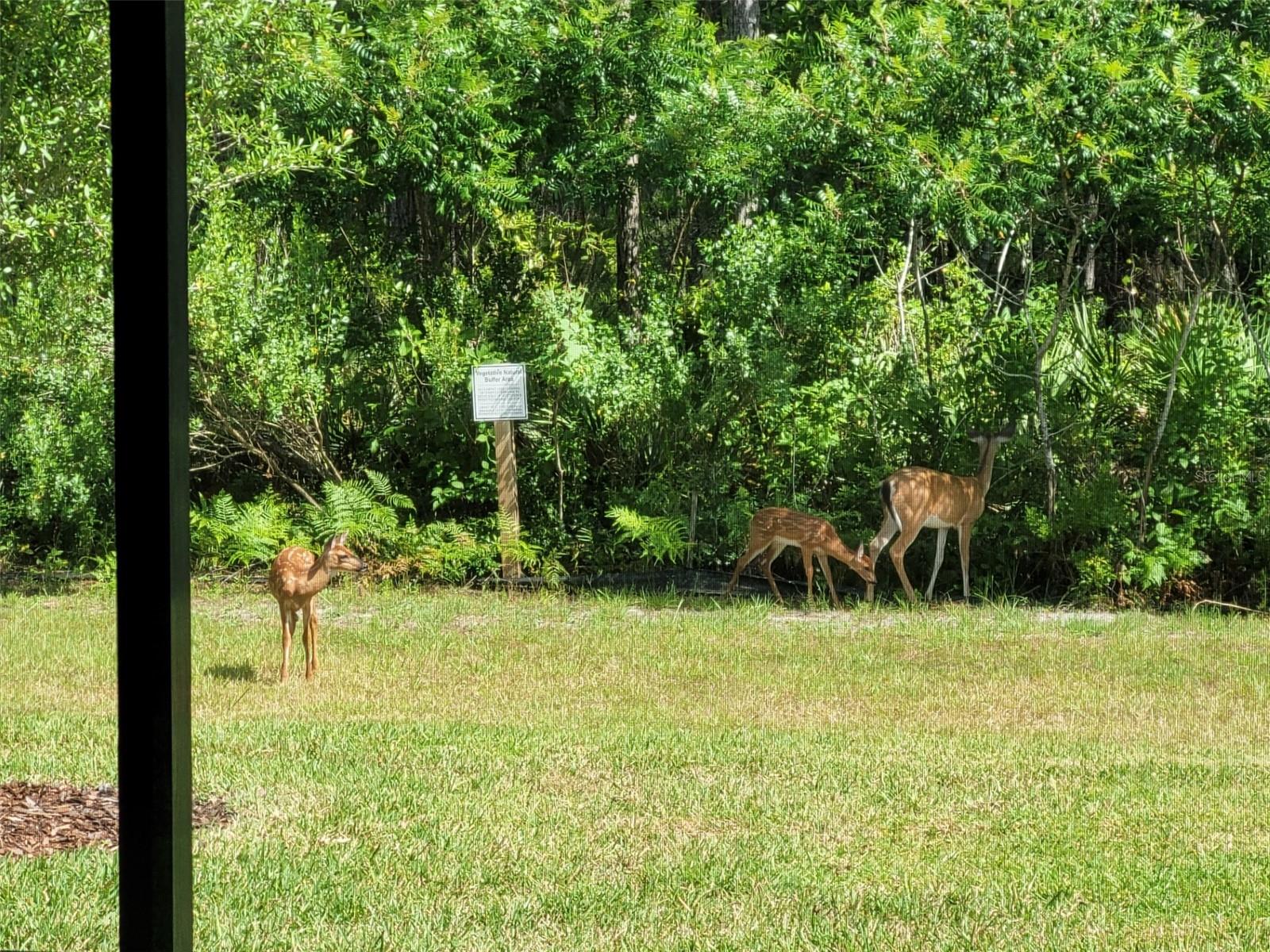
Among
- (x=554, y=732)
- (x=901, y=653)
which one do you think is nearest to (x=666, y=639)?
(x=901, y=653)

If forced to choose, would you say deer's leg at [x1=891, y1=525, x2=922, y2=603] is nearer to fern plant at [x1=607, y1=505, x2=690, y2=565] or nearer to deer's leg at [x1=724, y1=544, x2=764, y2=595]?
deer's leg at [x1=724, y1=544, x2=764, y2=595]

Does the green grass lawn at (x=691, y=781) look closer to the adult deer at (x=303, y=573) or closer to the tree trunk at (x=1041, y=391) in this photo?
the adult deer at (x=303, y=573)

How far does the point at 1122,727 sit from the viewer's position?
773cm

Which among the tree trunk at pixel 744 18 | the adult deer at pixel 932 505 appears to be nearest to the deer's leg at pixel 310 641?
the adult deer at pixel 932 505

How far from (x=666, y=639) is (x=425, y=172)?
16.3 feet

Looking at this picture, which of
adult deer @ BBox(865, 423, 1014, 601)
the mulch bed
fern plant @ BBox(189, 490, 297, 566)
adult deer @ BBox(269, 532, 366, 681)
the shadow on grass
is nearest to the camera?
the mulch bed

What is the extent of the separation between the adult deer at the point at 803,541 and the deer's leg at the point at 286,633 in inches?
169

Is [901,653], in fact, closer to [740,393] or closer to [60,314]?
[740,393]

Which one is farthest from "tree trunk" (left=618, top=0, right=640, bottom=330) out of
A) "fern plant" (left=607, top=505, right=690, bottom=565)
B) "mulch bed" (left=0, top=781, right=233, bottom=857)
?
"mulch bed" (left=0, top=781, right=233, bottom=857)

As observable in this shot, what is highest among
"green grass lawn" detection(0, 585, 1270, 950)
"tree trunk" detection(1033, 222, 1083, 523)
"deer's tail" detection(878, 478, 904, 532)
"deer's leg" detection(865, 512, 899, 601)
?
"tree trunk" detection(1033, 222, 1083, 523)

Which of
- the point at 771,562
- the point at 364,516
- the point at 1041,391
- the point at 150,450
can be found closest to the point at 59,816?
the point at 150,450

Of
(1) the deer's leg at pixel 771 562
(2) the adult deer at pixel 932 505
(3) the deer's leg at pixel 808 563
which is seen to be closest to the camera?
(3) the deer's leg at pixel 808 563

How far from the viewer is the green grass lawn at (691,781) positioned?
4879 mm

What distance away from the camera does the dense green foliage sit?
11555 mm
